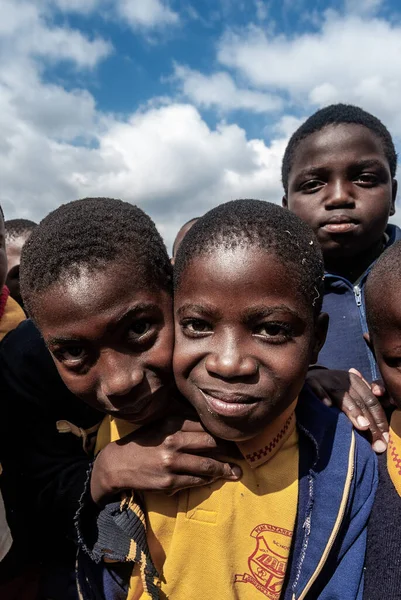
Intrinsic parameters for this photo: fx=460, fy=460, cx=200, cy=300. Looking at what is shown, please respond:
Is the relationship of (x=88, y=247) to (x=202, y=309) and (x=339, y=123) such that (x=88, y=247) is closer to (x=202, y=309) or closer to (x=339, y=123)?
(x=202, y=309)

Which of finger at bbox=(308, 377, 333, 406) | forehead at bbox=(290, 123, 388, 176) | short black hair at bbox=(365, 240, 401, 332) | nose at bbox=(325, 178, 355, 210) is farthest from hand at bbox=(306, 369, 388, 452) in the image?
forehead at bbox=(290, 123, 388, 176)

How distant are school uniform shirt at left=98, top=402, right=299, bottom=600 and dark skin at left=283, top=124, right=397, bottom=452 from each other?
1065mm

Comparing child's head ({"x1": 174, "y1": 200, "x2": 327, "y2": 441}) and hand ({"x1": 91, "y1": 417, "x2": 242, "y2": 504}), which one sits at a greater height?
child's head ({"x1": 174, "y1": 200, "x2": 327, "y2": 441})

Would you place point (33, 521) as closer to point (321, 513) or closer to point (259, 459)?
point (259, 459)

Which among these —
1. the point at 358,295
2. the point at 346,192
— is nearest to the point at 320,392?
the point at 358,295

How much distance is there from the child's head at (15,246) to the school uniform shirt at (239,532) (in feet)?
8.87

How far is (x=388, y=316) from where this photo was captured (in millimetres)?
1359

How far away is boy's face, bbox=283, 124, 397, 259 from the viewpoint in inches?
82.9

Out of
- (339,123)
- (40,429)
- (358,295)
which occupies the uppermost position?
(339,123)

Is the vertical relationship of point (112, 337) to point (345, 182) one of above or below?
below

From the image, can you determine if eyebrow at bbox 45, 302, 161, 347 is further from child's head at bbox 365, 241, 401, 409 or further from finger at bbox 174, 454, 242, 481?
child's head at bbox 365, 241, 401, 409

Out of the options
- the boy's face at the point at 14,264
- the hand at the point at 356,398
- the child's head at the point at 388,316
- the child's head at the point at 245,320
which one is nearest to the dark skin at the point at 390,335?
the child's head at the point at 388,316

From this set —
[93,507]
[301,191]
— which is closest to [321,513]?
[93,507]

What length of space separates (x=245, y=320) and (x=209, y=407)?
26 centimetres
